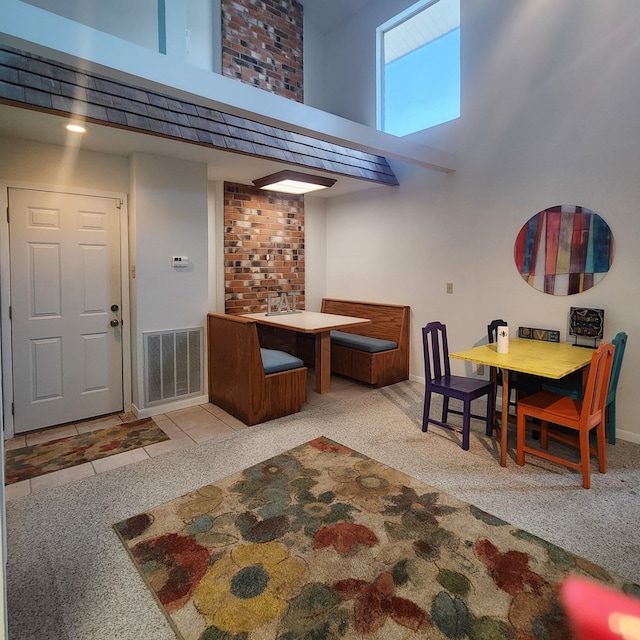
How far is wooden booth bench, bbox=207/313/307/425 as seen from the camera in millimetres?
3615

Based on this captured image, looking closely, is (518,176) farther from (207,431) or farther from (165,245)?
(207,431)

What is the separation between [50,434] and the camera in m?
3.47

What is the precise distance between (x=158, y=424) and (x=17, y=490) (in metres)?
1.22

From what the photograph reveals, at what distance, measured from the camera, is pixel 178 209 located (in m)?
3.94

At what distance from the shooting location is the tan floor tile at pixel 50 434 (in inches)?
132

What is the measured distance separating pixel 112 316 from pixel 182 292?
2.30 ft

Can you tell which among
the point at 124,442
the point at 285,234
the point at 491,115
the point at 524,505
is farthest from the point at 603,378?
the point at 285,234

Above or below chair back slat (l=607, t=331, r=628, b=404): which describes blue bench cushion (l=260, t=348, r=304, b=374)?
below

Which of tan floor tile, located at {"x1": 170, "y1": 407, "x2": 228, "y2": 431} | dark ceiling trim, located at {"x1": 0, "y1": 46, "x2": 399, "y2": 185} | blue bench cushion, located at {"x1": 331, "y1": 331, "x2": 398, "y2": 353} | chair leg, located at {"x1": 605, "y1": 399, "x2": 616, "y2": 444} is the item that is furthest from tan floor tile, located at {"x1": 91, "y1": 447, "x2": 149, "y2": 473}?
chair leg, located at {"x1": 605, "y1": 399, "x2": 616, "y2": 444}

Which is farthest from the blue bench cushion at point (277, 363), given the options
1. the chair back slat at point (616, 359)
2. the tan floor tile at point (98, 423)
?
the chair back slat at point (616, 359)

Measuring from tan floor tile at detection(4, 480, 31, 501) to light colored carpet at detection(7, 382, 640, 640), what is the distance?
7 centimetres

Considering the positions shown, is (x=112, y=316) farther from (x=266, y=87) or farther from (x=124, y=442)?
(x=266, y=87)

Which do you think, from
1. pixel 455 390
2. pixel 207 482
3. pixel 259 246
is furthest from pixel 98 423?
pixel 455 390

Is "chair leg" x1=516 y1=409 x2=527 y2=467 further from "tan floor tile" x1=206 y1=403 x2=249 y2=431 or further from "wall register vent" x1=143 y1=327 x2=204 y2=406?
"wall register vent" x1=143 y1=327 x2=204 y2=406
